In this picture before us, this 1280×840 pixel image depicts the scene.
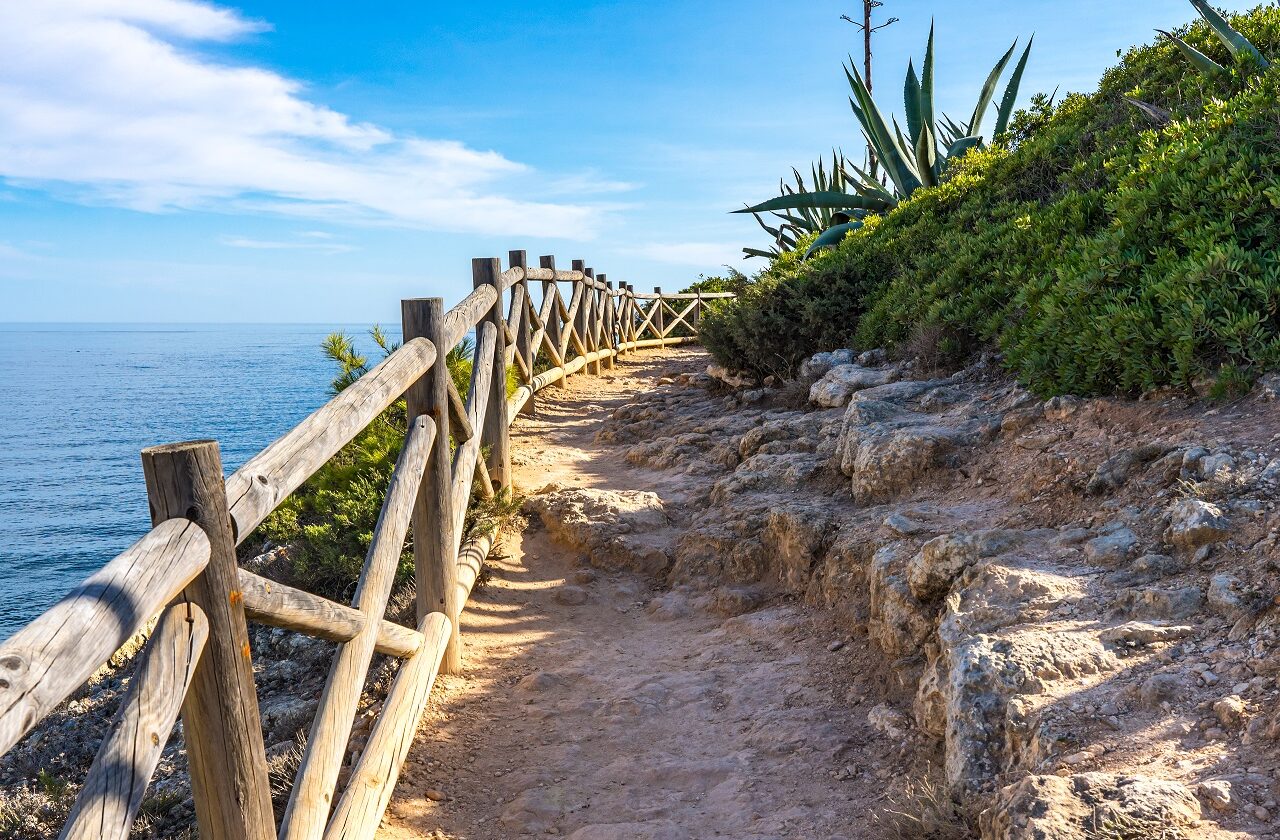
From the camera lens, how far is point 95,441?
1013 inches

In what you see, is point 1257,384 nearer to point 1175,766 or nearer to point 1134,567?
point 1134,567

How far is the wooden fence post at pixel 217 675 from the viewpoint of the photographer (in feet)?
6.11

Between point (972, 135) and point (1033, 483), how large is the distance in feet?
31.2

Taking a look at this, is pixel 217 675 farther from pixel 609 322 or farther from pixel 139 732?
pixel 609 322

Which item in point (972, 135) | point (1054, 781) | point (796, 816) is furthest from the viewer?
point (972, 135)

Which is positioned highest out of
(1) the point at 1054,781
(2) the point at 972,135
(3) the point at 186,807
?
(2) the point at 972,135

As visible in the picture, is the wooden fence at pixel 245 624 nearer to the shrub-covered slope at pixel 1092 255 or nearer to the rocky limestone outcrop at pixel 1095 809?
the rocky limestone outcrop at pixel 1095 809

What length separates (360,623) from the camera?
2898 mm

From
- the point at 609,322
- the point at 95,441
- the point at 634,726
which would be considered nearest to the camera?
the point at 634,726

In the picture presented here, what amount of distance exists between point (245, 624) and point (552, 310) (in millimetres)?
8805

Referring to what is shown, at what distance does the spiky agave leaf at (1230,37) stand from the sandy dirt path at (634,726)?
6.60 m

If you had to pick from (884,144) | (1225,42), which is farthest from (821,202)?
(1225,42)

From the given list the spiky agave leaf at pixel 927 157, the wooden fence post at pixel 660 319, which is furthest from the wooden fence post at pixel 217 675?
the wooden fence post at pixel 660 319

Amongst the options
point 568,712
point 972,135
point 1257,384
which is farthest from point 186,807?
point 972,135
